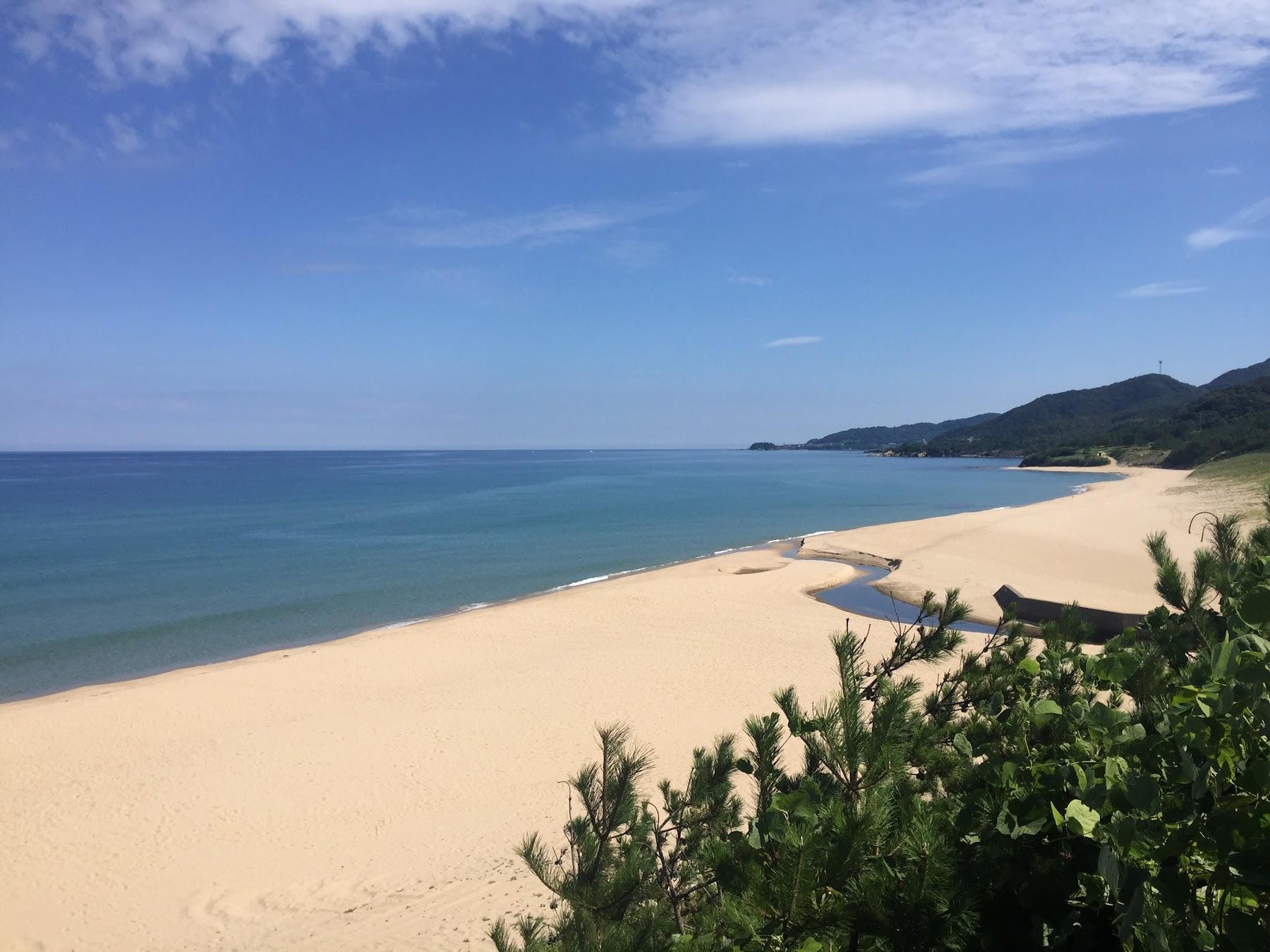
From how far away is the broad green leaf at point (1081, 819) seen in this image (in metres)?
1.63

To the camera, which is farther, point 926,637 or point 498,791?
point 498,791

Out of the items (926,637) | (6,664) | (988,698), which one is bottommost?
(6,664)

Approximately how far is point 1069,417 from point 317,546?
174842 mm

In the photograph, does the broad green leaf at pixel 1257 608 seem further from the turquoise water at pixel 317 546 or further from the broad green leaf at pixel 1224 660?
the turquoise water at pixel 317 546

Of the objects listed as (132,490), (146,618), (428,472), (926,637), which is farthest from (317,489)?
(926,637)

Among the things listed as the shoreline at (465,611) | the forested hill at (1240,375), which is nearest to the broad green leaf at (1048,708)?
the shoreline at (465,611)

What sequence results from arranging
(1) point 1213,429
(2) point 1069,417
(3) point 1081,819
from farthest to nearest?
(2) point 1069,417, (1) point 1213,429, (3) point 1081,819

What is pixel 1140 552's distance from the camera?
79.9 ft

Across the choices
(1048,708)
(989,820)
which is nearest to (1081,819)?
(989,820)

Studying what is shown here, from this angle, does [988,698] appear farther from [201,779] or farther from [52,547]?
[52,547]

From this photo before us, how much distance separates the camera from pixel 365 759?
10297 millimetres

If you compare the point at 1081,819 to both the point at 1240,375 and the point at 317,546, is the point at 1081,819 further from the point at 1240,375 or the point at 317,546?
the point at 1240,375

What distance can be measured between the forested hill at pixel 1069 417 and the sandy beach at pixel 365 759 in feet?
349

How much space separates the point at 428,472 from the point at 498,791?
103 meters
